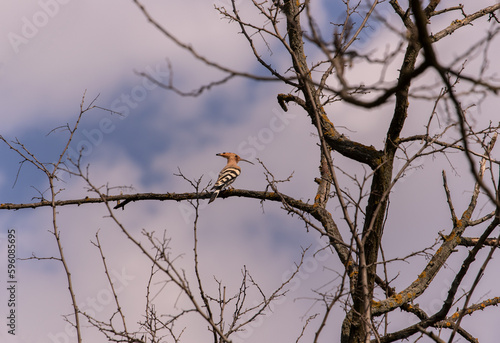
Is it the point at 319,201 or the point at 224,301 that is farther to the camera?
the point at 319,201

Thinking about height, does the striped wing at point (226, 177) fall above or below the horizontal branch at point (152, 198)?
above

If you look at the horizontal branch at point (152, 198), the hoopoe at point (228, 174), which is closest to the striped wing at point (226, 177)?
the hoopoe at point (228, 174)

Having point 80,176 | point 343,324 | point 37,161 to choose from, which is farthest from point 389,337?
point 37,161

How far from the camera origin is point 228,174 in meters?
8.15

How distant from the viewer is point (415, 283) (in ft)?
17.1

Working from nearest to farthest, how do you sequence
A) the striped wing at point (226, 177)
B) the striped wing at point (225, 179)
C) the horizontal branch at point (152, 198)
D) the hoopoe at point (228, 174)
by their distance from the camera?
the horizontal branch at point (152, 198) < the striped wing at point (225, 179) < the hoopoe at point (228, 174) < the striped wing at point (226, 177)

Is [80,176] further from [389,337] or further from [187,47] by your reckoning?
[389,337]

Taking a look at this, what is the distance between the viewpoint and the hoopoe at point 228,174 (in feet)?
23.8

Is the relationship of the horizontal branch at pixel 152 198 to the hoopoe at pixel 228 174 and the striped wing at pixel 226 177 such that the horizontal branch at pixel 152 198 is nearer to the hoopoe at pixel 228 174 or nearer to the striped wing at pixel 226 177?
the hoopoe at pixel 228 174

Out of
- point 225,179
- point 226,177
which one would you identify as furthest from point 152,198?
point 226,177

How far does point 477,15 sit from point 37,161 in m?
5.16

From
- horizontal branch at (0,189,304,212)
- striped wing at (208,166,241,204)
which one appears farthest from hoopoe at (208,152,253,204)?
horizontal branch at (0,189,304,212)

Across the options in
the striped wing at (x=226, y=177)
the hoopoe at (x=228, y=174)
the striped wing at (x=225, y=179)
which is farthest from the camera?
the striped wing at (x=226, y=177)

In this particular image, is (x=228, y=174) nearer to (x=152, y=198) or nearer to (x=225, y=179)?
(x=225, y=179)
